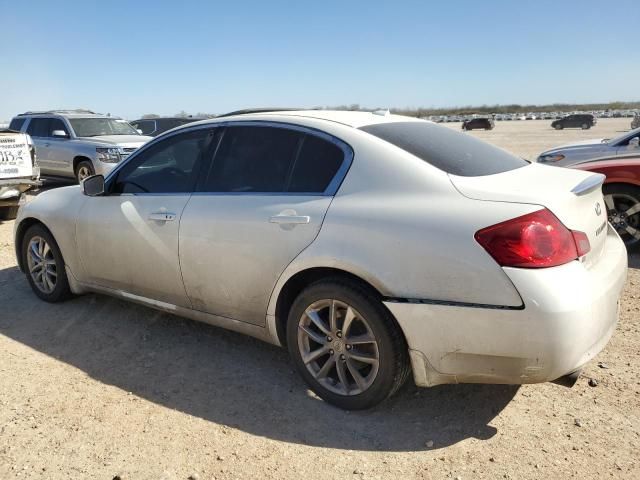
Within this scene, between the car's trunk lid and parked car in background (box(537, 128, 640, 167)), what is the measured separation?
480cm

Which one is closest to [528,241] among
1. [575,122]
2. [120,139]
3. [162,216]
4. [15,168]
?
[162,216]

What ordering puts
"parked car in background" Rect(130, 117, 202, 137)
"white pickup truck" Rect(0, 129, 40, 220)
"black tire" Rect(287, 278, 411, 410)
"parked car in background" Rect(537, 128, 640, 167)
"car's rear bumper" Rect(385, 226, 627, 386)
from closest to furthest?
1. "car's rear bumper" Rect(385, 226, 627, 386)
2. "black tire" Rect(287, 278, 411, 410)
3. "parked car in background" Rect(537, 128, 640, 167)
4. "white pickup truck" Rect(0, 129, 40, 220)
5. "parked car in background" Rect(130, 117, 202, 137)

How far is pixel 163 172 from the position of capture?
4051mm

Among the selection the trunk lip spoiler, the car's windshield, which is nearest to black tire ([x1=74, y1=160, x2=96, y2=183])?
the car's windshield

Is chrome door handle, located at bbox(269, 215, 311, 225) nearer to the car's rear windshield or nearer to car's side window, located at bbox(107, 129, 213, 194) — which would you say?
the car's rear windshield

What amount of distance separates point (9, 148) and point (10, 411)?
646cm

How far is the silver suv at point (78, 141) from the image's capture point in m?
11.7

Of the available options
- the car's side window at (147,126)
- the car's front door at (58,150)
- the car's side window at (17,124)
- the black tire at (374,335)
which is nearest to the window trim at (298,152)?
the black tire at (374,335)

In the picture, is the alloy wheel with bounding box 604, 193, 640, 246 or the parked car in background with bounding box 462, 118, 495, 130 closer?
the alloy wheel with bounding box 604, 193, 640, 246

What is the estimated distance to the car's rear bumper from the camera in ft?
8.17

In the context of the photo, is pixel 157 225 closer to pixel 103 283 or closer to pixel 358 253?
pixel 103 283

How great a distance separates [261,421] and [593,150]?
694 centimetres

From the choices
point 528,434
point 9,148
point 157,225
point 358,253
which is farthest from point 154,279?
point 9,148

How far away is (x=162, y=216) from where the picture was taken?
12.5ft
